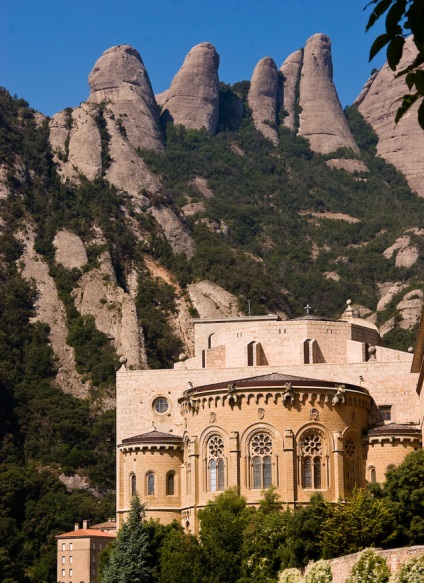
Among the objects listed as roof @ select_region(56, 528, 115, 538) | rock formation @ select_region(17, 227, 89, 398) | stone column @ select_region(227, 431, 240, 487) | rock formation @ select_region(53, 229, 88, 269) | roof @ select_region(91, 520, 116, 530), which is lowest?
roof @ select_region(56, 528, 115, 538)

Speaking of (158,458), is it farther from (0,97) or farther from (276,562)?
(0,97)

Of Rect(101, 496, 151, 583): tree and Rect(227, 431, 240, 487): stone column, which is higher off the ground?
Rect(227, 431, 240, 487): stone column

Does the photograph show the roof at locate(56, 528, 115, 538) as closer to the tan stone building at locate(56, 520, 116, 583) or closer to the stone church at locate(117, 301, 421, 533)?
the tan stone building at locate(56, 520, 116, 583)

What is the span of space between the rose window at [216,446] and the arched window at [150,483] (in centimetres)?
422

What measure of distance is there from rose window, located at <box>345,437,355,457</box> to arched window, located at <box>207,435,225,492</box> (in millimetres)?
5666

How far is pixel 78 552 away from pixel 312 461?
40.0m

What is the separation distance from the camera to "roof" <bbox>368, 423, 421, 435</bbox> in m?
53.2

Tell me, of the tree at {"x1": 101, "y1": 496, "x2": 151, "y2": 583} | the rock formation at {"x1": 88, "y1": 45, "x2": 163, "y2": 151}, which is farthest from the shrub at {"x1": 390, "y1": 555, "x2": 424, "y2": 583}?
the rock formation at {"x1": 88, "y1": 45, "x2": 163, "y2": 151}

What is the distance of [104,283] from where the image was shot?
132125 millimetres

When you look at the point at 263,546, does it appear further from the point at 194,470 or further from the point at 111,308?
the point at 111,308

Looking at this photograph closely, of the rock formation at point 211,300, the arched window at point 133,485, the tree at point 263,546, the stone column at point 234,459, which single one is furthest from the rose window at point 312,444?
the rock formation at point 211,300

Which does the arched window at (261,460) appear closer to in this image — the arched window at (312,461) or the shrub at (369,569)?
the arched window at (312,461)

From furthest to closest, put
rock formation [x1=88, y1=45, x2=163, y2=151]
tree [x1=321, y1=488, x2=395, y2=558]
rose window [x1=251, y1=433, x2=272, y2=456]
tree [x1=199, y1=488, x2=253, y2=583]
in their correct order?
1. rock formation [x1=88, y1=45, x2=163, y2=151]
2. rose window [x1=251, y1=433, x2=272, y2=456]
3. tree [x1=199, y1=488, x2=253, y2=583]
4. tree [x1=321, y1=488, x2=395, y2=558]

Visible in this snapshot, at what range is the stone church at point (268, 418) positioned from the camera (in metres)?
52.8
